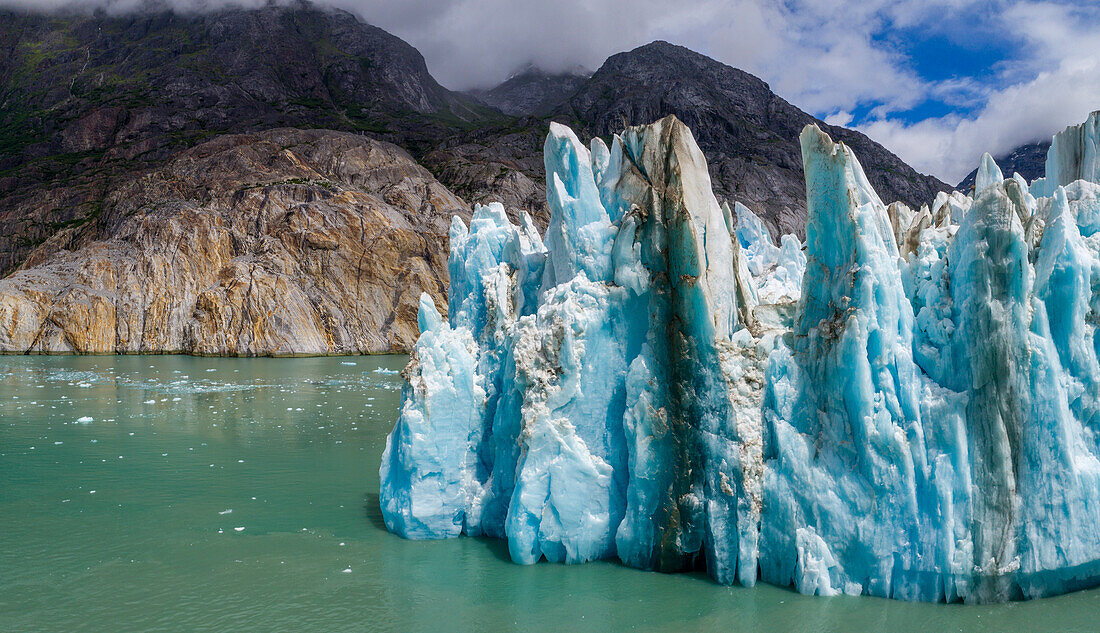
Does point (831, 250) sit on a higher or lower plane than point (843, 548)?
higher

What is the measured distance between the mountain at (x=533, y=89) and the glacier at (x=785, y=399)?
181m

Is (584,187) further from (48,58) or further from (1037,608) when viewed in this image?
(48,58)

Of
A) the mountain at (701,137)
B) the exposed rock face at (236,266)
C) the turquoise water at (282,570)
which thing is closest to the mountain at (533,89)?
the mountain at (701,137)

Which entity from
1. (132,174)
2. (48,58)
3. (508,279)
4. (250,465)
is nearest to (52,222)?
(132,174)

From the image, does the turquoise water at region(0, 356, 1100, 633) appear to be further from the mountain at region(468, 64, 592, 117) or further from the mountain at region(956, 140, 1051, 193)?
the mountain at region(468, 64, 592, 117)

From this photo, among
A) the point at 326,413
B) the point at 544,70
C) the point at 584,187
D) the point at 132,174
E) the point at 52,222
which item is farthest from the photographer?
the point at 544,70

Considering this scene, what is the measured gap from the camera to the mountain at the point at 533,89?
188 m

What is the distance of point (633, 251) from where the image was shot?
1073 cm

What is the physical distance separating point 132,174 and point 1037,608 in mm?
98960

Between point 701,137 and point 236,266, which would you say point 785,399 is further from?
point 701,137

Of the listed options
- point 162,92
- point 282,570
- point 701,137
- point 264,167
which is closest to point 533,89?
point 701,137

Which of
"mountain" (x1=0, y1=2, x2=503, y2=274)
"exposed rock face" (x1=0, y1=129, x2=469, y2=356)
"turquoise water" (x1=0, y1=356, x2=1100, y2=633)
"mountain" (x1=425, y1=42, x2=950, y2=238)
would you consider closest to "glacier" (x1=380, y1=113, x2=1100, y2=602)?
"turquoise water" (x1=0, y1=356, x2=1100, y2=633)

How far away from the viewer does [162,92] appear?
108812 millimetres

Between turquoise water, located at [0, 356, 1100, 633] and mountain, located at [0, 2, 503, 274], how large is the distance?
77.6m
